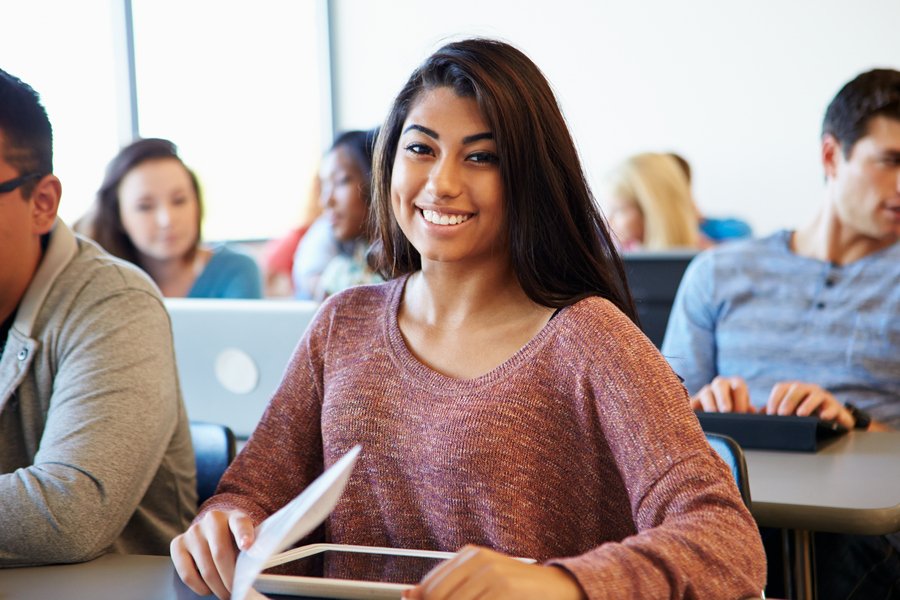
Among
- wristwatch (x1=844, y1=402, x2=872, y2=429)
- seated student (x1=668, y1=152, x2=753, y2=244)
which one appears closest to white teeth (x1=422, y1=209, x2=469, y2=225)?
wristwatch (x1=844, y1=402, x2=872, y2=429)

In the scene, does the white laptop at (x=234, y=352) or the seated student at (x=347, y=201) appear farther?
the seated student at (x=347, y=201)

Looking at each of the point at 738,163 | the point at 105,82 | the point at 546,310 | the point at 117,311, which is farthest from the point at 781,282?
the point at 738,163

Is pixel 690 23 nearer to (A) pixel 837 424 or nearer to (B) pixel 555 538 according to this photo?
(A) pixel 837 424

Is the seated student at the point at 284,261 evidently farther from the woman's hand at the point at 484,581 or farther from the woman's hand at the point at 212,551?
the woman's hand at the point at 484,581

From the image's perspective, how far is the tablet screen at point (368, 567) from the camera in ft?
3.90

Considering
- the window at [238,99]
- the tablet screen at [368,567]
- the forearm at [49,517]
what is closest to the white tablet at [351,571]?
the tablet screen at [368,567]

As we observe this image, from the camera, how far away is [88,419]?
1.32m

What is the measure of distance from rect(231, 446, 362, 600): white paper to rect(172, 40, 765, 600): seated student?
0.27m

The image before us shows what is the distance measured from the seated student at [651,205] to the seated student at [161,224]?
7.14ft

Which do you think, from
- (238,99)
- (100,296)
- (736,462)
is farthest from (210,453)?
(238,99)

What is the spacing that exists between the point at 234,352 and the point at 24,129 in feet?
→ 2.24

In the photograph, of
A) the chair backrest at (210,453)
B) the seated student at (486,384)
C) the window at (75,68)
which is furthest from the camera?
the window at (75,68)

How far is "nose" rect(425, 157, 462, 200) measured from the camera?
1.19m

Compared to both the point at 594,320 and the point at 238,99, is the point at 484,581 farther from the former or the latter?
the point at 238,99
